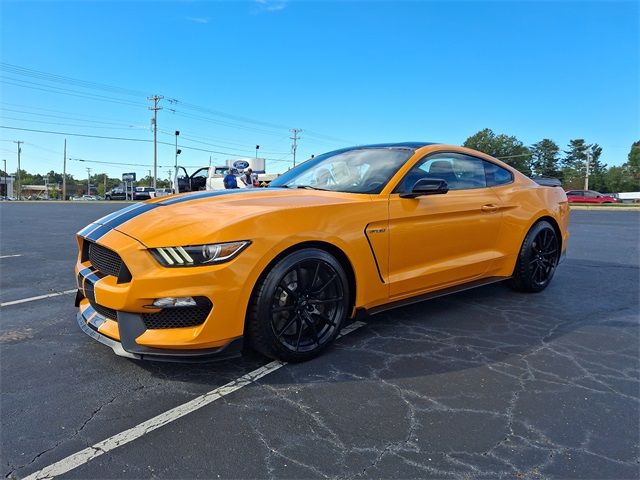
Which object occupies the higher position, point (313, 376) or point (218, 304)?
point (218, 304)

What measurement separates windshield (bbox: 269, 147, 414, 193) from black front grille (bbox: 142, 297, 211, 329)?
62.5 inches

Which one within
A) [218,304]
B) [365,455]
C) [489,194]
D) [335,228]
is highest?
[489,194]

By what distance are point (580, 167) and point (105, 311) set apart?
120 meters

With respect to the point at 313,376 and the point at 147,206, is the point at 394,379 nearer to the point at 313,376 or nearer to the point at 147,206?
the point at 313,376

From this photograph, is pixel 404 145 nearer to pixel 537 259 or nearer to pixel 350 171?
pixel 350 171

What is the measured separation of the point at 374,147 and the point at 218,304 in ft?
7.67

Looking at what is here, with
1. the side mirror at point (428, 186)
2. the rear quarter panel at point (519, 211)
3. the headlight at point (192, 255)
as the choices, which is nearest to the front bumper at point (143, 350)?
the headlight at point (192, 255)

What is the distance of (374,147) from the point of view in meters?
4.21

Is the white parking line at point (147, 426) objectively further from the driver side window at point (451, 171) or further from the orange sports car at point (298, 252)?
the driver side window at point (451, 171)

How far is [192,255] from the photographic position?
2566 mm

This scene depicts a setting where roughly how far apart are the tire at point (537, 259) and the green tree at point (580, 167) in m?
100

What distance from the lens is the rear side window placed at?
4449 mm

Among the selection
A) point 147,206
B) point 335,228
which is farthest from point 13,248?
point 335,228

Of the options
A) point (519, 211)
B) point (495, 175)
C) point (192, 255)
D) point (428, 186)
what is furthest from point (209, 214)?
point (519, 211)
